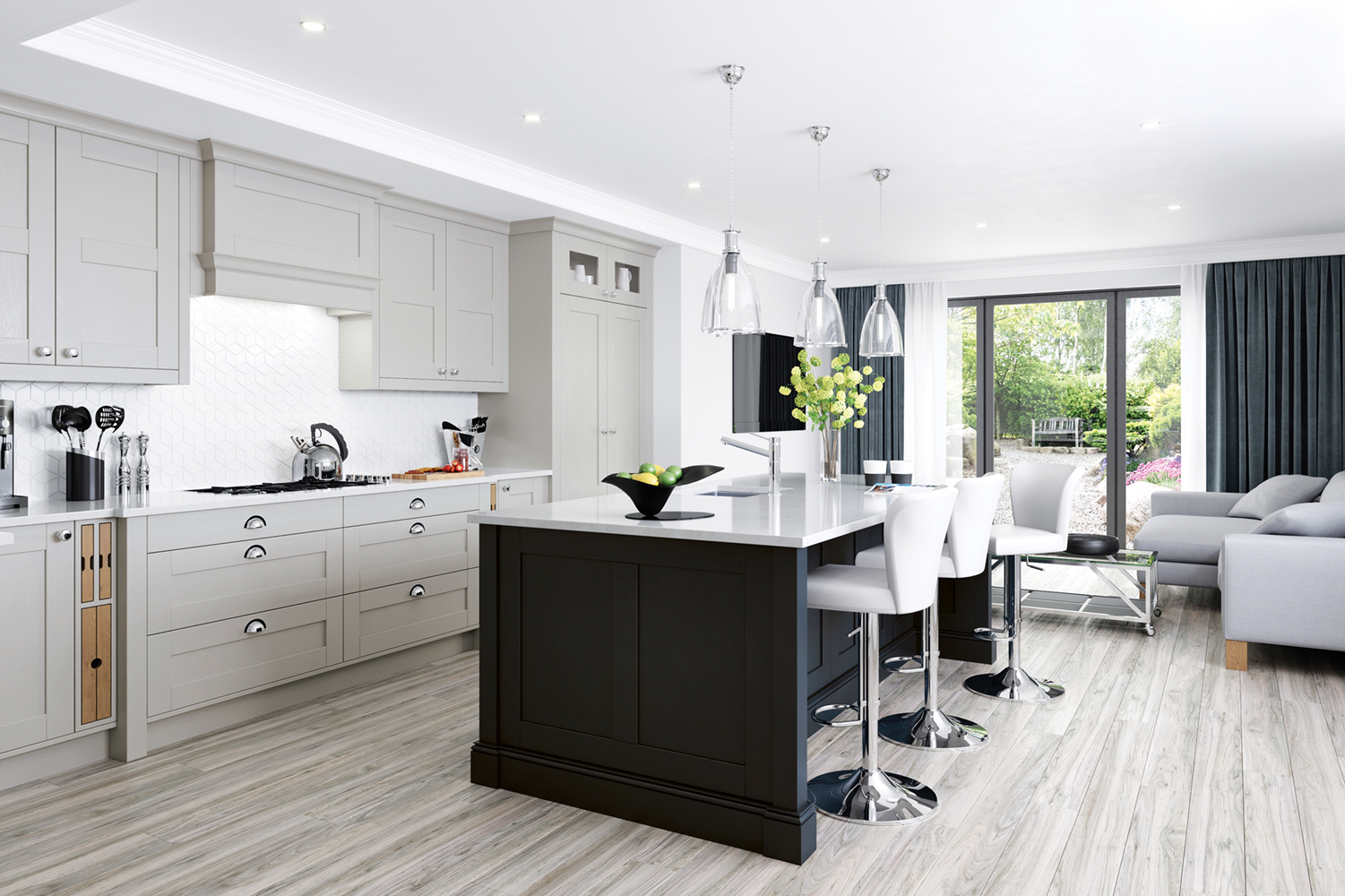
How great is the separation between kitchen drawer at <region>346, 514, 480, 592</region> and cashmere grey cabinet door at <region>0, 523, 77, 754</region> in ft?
3.71

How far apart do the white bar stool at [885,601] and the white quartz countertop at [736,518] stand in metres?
0.16

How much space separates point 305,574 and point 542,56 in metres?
2.31

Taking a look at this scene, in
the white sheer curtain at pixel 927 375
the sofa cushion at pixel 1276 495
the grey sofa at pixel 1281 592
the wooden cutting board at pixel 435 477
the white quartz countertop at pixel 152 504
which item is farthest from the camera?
the white sheer curtain at pixel 927 375

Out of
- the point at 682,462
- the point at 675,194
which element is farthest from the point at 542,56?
the point at 682,462

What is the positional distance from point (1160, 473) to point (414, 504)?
19.8 ft

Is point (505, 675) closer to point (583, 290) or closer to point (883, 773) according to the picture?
point (883, 773)

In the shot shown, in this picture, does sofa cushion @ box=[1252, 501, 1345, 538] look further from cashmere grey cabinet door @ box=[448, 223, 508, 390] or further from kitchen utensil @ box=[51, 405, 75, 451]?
kitchen utensil @ box=[51, 405, 75, 451]

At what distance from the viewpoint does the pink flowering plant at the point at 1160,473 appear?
7312mm

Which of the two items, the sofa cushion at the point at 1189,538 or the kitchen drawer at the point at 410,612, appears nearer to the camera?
the kitchen drawer at the point at 410,612

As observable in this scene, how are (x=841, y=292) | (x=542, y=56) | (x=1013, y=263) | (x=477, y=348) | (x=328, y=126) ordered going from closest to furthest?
(x=542, y=56)
(x=328, y=126)
(x=477, y=348)
(x=1013, y=263)
(x=841, y=292)

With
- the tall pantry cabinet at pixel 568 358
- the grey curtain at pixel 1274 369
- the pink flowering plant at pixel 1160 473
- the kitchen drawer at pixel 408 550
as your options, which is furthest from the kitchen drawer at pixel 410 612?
the grey curtain at pixel 1274 369

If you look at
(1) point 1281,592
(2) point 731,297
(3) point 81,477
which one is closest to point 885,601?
(2) point 731,297

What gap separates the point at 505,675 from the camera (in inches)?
118

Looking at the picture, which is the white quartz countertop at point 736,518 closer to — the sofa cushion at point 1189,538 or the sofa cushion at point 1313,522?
the sofa cushion at point 1313,522
